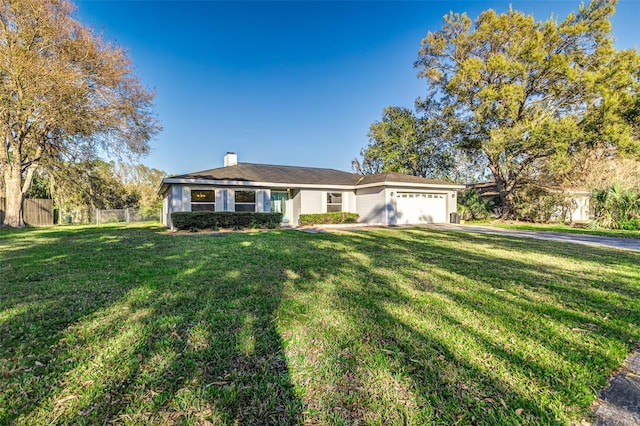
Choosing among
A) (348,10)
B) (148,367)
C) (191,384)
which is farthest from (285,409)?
(348,10)

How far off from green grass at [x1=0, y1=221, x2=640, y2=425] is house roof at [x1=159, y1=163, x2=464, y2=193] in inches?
348

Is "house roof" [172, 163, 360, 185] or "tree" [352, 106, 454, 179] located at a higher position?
"tree" [352, 106, 454, 179]

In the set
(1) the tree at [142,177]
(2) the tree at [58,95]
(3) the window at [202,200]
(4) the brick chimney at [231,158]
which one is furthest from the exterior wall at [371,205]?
(1) the tree at [142,177]

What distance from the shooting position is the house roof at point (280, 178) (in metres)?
13.9

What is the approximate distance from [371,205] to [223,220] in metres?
8.42

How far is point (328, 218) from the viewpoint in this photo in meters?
16.3

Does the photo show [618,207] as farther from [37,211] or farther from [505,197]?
[37,211]

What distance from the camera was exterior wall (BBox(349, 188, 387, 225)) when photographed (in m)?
16.2

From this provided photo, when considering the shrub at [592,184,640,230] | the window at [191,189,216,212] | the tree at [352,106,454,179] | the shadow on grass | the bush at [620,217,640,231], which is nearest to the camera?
the shadow on grass

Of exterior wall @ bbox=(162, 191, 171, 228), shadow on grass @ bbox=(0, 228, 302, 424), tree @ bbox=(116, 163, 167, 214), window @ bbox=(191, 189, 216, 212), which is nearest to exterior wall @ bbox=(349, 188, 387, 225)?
window @ bbox=(191, 189, 216, 212)

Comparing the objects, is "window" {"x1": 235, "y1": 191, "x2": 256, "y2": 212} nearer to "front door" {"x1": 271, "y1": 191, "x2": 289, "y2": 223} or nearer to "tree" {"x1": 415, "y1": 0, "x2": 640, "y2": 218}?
"front door" {"x1": 271, "y1": 191, "x2": 289, "y2": 223}

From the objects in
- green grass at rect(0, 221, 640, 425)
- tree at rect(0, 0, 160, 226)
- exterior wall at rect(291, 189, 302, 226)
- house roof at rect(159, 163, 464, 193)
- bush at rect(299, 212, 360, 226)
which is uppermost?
tree at rect(0, 0, 160, 226)

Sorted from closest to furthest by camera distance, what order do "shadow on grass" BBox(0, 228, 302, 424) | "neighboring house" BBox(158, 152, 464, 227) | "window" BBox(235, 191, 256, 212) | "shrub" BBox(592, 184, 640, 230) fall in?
1. "shadow on grass" BBox(0, 228, 302, 424)
2. "shrub" BBox(592, 184, 640, 230)
3. "neighboring house" BBox(158, 152, 464, 227)
4. "window" BBox(235, 191, 256, 212)

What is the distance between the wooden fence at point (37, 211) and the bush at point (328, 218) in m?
18.1
